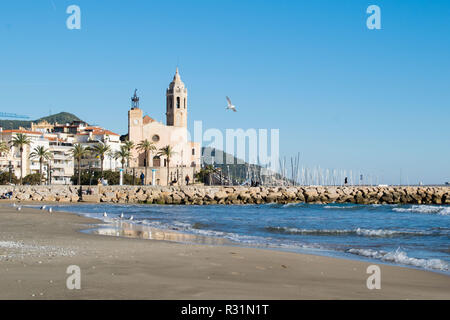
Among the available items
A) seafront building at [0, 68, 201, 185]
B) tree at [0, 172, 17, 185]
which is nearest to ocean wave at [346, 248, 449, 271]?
tree at [0, 172, 17, 185]

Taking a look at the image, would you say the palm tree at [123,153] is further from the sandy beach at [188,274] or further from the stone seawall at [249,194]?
the sandy beach at [188,274]

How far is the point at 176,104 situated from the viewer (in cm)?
11488

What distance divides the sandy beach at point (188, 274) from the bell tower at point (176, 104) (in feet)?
326

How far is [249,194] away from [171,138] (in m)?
50.2

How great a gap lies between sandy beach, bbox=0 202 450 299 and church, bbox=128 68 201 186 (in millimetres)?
84298

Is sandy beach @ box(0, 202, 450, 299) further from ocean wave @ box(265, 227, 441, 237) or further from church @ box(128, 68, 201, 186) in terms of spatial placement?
church @ box(128, 68, 201, 186)

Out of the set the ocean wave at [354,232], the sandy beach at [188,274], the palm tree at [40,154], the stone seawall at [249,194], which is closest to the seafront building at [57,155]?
the palm tree at [40,154]

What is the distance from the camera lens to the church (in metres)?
102

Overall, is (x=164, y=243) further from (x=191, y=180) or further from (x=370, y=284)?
(x=191, y=180)

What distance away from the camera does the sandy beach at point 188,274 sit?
26.0 feet

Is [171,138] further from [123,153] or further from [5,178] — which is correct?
[5,178]

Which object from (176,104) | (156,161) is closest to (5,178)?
(156,161)

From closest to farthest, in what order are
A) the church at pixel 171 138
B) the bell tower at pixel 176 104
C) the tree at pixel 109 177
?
the tree at pixel 109 177
the church at pixel 171 138
the bell tower at pixel 176 104
